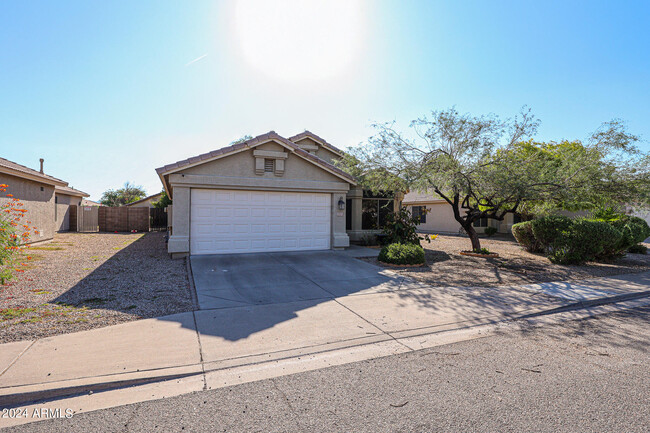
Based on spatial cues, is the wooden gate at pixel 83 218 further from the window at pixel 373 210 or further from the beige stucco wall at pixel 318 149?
the window at pixel 373 210

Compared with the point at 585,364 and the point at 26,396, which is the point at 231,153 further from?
the point at 585,364

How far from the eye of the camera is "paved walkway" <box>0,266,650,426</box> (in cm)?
346

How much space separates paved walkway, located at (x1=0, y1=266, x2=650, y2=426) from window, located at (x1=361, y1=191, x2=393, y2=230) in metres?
9.10

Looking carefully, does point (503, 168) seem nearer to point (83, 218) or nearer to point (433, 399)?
point (433, 399)

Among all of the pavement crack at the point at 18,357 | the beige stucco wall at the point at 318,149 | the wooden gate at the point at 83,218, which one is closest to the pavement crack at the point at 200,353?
the pavement crack at the point at 18,357

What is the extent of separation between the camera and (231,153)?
440 inches

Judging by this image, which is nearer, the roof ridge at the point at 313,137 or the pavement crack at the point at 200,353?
the pavement crack at the point at 200,353

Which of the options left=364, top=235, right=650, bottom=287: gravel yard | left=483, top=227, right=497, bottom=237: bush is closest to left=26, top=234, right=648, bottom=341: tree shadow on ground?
left=364, top=235, right=650, bottom=287: gravel yard

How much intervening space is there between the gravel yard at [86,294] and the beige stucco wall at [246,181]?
3.99 ft

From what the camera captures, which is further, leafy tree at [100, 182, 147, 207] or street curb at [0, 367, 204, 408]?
leafy tree at [100, 182, 147, 207]

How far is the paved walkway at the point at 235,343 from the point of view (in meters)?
3.46

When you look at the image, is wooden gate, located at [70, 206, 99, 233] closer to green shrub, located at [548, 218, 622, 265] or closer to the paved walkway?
the paved walkway

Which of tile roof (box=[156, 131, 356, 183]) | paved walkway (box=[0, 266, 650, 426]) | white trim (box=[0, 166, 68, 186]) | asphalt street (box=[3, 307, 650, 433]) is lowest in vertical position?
asphalt street (box=[3, 307, 650, 433])

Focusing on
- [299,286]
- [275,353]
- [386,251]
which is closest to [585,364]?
[275,353]
